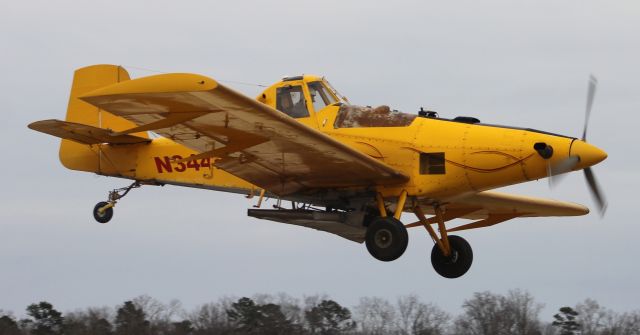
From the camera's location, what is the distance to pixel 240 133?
18438mm

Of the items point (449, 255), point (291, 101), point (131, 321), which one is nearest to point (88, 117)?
point (291, 101)

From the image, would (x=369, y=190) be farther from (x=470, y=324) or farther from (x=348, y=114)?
(x=470, y=324)

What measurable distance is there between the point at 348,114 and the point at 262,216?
206 centimetres

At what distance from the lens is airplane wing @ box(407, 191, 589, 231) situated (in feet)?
73.9

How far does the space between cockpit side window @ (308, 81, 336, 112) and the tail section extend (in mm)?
3418

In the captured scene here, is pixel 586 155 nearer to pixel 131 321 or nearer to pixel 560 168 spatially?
pixel 560 168

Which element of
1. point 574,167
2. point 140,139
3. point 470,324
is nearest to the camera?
point 574,167

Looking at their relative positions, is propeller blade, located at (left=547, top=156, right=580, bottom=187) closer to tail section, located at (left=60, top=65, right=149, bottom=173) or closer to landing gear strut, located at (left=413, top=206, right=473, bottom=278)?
landing gear strut, located at (left=413, top=206, right=473, bottom=278)

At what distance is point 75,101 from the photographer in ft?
76.0

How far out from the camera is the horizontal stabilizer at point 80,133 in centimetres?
2038

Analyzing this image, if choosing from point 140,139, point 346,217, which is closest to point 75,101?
point 140,139

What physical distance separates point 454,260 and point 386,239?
2.34m

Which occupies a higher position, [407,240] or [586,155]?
[586,155]

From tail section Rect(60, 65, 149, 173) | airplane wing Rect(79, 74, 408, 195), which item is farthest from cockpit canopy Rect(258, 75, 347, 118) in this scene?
tail section Rect(60, 65, 149, 173)
